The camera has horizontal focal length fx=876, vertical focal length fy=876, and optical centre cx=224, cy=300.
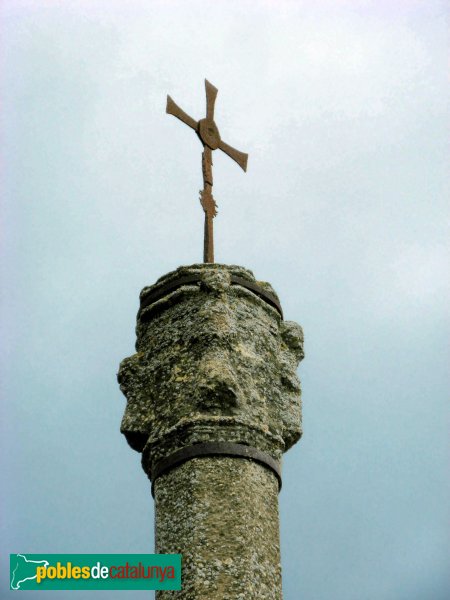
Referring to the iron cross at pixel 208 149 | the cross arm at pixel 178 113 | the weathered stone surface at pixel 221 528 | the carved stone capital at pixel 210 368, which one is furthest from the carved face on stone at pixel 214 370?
the cross arm at pixel 178 113

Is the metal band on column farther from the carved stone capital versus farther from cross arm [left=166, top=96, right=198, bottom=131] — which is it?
cross arm [left=166, top=96, right=198, bottom=131]

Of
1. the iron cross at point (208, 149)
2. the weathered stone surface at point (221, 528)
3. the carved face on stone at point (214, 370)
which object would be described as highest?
the iron cross at point (208, 149)

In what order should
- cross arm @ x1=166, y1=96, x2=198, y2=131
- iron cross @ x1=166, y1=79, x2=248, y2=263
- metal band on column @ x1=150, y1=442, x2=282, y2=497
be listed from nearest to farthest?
metal band on column @ x1=150, y1=442, x2=282, y2=497, iron cross @ x1=166, y1=79, x2=248, y2=263, cross arm @ x1=166, y1=96, x2=198, y2=131

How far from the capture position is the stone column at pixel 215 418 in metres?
5.05

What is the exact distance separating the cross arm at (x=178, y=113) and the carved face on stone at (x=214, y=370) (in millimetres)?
1755

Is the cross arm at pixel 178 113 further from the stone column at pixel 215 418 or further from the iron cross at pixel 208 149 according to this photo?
the stone column at pixel 215 418

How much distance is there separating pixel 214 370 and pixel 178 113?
2.73 meters

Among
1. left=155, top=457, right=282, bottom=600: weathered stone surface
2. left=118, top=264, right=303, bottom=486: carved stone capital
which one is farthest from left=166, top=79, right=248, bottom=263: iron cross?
left=155, top=457, right=282, bottom=600: weathered stone surface

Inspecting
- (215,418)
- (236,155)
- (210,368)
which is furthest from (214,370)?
(236,155)

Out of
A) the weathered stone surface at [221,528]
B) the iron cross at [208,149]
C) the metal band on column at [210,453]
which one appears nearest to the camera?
the weathered stone surface at [221,528]

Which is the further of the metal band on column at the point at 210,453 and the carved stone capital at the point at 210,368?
the carved stone capital at the point at 210,368

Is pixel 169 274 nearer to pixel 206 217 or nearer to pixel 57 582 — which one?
pixel 206 217

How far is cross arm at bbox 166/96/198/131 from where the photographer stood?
289 inches

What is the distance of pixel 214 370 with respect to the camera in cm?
560
